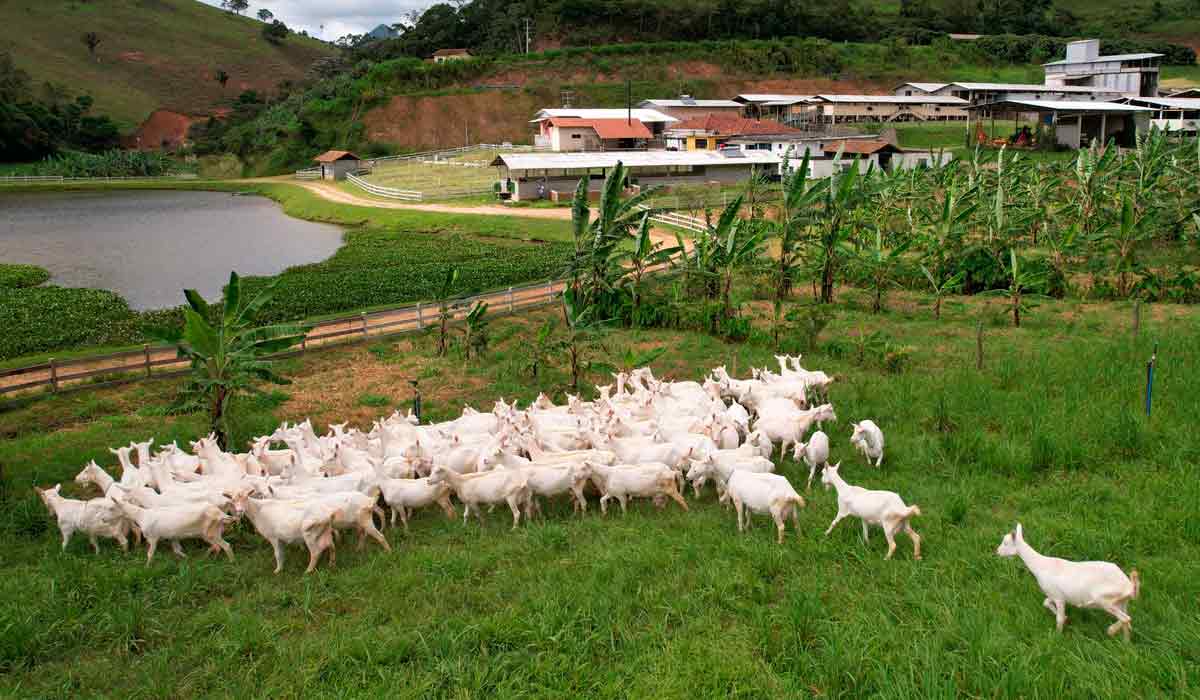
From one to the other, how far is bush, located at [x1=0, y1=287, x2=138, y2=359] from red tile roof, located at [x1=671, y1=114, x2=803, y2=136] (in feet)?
148

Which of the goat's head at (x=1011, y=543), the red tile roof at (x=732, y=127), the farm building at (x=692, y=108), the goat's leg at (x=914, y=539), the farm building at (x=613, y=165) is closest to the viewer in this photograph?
the goat's head at (x=1011, y=543)

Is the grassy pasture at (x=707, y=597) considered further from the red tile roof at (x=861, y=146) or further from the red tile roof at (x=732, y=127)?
the red tile roof at (x=732, y=127)

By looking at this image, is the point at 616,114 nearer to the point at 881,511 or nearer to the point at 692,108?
the point at 692,108

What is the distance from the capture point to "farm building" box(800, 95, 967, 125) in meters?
68.9

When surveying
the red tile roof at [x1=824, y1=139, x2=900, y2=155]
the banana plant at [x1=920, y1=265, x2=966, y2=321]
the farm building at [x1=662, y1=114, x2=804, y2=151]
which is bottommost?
the banana plant at [x1=920, y1=265, x2=966, y2=321]

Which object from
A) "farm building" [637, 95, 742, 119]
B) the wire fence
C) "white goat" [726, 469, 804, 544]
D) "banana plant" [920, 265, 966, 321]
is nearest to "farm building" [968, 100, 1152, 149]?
"farm building" [637, 95, 742, 119]

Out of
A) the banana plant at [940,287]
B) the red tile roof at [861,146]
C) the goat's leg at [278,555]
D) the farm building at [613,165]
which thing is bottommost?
the goat's leg at [278,555]

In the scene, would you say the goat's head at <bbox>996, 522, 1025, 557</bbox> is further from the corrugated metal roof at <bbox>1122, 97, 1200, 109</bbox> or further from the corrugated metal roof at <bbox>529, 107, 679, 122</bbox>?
the corrugated metal roof at <bbox>529, 107, 679, 122</bbox>

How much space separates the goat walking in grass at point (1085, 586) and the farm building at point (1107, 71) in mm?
75158

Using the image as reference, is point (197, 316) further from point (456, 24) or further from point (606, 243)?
point (456, 24)

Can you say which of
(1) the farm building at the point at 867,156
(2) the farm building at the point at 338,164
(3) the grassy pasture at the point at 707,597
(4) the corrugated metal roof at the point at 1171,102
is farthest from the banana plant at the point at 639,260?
(2) the farm building at the point at 338,164

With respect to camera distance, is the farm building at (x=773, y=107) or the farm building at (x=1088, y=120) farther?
the farm building at (x=773, y=107)

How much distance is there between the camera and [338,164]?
7169cm

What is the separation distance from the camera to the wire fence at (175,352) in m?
16.0
